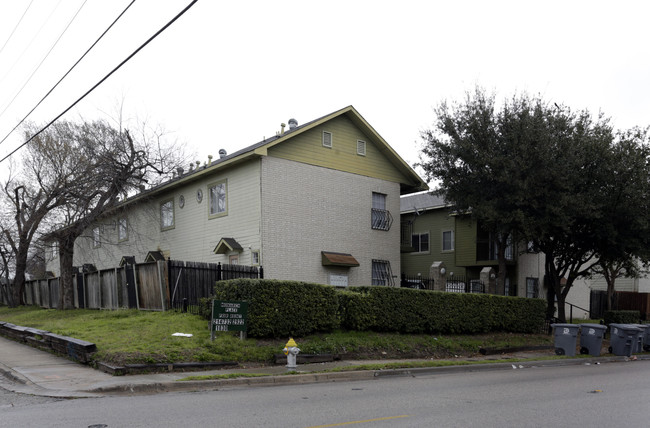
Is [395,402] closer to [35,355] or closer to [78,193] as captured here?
[35,355]

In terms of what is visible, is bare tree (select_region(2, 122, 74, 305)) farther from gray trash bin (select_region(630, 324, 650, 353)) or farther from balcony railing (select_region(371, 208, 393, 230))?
gray trash bin (select_region(630, 324, 650, 353))

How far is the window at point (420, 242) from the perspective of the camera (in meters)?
35.1

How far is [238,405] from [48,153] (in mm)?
20999

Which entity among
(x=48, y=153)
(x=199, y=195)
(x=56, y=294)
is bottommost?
(x=56, y=294)

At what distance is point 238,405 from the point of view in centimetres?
884

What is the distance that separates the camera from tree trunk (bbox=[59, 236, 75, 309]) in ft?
87.7

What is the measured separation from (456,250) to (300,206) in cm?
1268

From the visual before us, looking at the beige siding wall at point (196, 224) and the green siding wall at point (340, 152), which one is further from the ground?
the green siding wall at point (340, 152)

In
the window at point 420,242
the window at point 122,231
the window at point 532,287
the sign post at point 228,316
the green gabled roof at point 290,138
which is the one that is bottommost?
the window at point 532,287

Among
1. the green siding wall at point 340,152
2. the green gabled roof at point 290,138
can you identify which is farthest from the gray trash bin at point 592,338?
the green siding wall at point 340,152

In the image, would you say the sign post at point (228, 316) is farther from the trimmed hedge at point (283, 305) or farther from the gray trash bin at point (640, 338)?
the gray trash bin at point (640, 338)

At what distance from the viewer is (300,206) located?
23781 millimetres

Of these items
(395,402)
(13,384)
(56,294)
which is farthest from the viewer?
(56,294)

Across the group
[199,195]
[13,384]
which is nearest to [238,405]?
[13,384]
